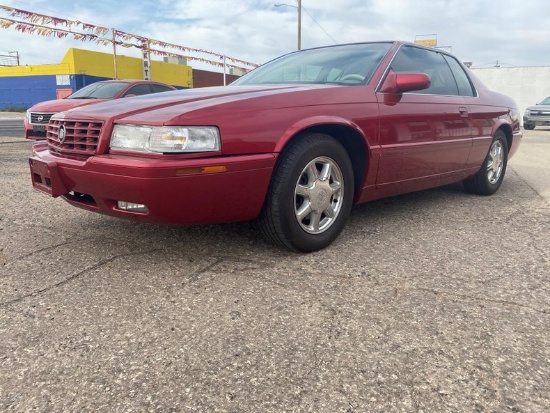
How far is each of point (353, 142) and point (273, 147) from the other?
2.51ft

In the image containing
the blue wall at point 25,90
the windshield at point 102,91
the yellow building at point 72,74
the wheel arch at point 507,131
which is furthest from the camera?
the blue wall at point 25,90

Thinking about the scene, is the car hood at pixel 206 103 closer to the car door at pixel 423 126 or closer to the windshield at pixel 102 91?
the car door at pixel 423 126

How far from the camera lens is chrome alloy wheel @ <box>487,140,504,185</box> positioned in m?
4.71

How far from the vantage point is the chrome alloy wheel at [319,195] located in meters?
2.76

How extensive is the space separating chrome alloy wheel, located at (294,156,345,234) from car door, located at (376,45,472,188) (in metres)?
0.43

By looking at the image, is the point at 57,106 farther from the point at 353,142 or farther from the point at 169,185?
the point at 169,185

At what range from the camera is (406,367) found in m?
1.66

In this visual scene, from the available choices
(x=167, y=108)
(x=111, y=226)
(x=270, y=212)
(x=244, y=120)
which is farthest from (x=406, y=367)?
(x=111, y=226)

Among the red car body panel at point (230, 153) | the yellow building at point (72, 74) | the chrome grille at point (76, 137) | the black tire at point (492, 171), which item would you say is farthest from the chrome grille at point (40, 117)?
the yellow building at point (72, 74)

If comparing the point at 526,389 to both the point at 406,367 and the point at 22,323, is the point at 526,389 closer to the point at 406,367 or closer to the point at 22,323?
the point at 406,367

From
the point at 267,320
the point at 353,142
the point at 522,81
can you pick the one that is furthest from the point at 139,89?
the point at 522,81

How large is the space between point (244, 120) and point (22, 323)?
1402 mm

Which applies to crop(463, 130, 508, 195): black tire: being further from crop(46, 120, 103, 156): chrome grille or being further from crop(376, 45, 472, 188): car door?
crop(46, 120, 103, 156): chrome grille

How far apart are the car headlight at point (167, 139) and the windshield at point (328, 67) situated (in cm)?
131
